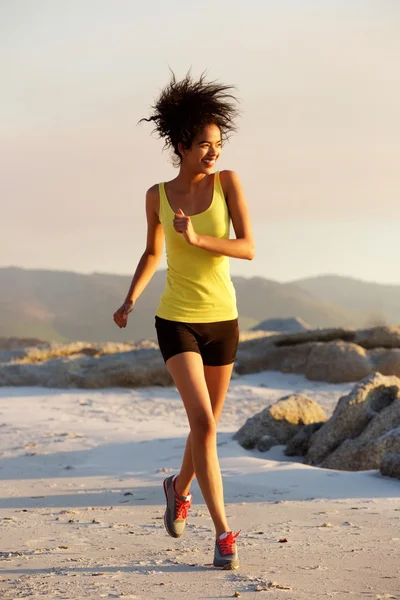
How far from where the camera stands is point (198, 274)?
4797 millimetres

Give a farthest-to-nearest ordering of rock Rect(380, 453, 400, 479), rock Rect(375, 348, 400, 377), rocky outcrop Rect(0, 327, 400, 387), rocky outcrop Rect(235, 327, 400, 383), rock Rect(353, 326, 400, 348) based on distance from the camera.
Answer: rock Rect(353, 326, 400, 348)
rocky outcrop Rect(235, 327, 400, 383)
rock Rect(375, 348, 400, 377)
rocky outcrop Rect(0, 327, 400, 387)
rock Rect(380, 453, 400, 479)

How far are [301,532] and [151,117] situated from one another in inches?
102

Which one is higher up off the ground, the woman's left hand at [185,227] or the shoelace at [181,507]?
the woman's left hand at [185,227]

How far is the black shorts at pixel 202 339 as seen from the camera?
15.5ft

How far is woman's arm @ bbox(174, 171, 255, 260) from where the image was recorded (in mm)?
4609

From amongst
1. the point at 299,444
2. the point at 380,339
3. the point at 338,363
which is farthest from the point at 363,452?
the point at 380,339

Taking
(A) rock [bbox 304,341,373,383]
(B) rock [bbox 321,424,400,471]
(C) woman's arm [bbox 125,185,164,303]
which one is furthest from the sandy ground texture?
(A) rock [bbox 304,341,373,383]

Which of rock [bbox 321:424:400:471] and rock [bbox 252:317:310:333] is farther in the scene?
rock [bbox 252:317:310:333]

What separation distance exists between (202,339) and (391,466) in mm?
3593

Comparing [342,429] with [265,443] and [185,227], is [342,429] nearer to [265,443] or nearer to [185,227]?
[265,443]

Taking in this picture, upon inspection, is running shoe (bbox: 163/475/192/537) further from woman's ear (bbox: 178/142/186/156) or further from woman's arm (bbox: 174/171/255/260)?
woman's ear (bbox: 178/142/186/156)

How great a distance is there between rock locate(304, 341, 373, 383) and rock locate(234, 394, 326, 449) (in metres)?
5.43

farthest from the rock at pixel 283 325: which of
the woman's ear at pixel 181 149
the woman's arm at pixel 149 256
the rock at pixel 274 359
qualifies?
the woman's ear at pixel 181 149

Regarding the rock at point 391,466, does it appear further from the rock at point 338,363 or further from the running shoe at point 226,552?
the rock at point 338,363
